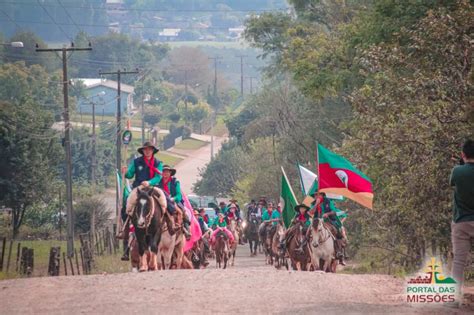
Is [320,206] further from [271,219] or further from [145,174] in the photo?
[271,219]

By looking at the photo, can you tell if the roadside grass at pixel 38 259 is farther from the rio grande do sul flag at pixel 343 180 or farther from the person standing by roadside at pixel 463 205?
the person standing by roadside at pixel 463 205

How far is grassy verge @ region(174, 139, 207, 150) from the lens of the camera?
136825mm

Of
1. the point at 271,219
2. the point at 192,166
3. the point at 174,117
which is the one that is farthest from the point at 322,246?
the point at 174,117

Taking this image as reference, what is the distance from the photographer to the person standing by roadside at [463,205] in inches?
586

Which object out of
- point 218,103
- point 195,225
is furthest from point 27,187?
point 218,103

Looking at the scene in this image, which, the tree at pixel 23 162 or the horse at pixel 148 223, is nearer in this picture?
the horse at pixel 148 223

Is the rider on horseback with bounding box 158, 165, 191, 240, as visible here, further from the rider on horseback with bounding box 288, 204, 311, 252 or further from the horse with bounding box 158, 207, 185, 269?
the rider on horseback with bounding box 288, 204, 311, 252

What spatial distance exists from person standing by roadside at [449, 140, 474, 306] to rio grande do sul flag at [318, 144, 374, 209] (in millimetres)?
6034

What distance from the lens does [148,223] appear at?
21.3 m

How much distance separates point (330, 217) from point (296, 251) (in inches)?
42.8

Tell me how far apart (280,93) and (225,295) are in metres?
→ 60.0

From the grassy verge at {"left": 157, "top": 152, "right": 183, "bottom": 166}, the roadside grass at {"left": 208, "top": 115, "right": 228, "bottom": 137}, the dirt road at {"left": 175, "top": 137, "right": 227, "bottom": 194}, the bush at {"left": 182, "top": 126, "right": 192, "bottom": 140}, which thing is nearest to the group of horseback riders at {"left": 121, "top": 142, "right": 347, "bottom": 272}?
the dirt road at {"left": 175, "top": 137, "right": 227, "bottom": 194}

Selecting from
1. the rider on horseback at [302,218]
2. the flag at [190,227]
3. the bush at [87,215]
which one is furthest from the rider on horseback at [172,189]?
the bush at [87,215]

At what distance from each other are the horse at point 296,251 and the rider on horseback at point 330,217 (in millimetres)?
644
